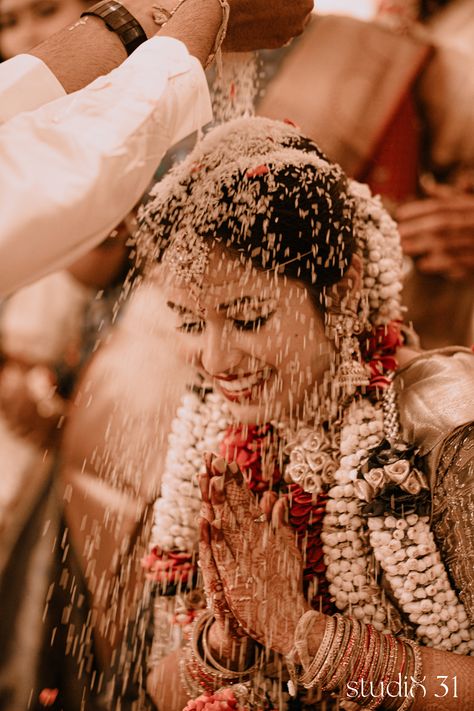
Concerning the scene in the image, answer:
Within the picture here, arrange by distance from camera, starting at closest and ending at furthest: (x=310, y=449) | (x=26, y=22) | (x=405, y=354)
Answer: (x=310, y=449), (x=405, y=354), (x=26, y=22)

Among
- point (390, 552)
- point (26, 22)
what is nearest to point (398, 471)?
point (390, 552)

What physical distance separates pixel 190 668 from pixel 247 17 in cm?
132

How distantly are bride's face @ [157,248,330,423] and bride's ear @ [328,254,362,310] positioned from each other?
0.16ft

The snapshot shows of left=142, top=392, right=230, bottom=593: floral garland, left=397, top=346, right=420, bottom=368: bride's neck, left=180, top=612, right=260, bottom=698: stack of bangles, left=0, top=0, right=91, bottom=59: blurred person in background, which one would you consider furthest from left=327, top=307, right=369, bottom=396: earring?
left=0, top=0, right=91, bottom=59: blurred person in background

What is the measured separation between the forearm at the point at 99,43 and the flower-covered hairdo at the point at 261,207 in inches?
8.2

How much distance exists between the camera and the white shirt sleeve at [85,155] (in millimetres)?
997

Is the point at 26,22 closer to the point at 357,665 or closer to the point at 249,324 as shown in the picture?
the point at 249,324

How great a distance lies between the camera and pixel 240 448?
1.58 metres

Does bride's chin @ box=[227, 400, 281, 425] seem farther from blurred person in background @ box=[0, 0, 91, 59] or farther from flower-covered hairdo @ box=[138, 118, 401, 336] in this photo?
blurred person in background @ box=[0, 0, 91, 59]

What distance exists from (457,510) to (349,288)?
0.49 m

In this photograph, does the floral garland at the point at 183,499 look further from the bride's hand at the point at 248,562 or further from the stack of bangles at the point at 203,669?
the bride's hand at the point at 248,562

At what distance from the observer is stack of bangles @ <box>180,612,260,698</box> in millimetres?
1431

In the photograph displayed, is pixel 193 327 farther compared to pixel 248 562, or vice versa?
pixel 193 327

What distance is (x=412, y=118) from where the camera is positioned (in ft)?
7.89
